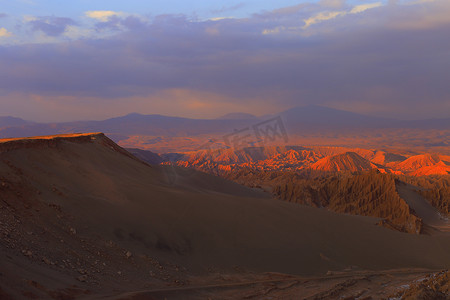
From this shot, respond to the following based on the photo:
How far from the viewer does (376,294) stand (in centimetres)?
803

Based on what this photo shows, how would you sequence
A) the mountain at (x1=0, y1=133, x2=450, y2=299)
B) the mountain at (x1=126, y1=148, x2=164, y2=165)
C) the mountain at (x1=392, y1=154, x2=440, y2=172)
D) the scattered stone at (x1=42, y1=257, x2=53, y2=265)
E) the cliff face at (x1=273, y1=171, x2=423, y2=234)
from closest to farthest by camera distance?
the scattered stone at (x1=42, y1=257, x2=53, y2=265) → the mountain at (x1=0, y1=133, x2=450, y2=299) → the cliff face at (x1=273, y1=171, x2=423, y2=234) → the mountain at (x1=126, y1=148, x2=164, y2=165) → the mountain at (x1=392, y1=154, x2=440, y2=172)

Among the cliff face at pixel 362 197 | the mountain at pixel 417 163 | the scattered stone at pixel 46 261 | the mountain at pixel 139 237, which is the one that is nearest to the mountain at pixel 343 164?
the mountain at pixel 417 163

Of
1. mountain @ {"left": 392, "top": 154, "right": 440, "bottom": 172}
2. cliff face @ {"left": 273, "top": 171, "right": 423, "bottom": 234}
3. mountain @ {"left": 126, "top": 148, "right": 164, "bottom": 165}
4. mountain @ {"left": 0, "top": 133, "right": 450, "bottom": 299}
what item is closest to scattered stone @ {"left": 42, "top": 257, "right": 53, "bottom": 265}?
mountain @ {"left": 0, "top": 133, "right": 450, "bottom": 299}

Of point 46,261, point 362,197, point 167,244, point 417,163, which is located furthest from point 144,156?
point 417,163

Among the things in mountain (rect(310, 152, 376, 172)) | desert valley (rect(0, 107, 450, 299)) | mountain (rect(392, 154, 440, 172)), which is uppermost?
desert valley (rect(0, 107, 450, 299))

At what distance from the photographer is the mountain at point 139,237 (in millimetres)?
6887

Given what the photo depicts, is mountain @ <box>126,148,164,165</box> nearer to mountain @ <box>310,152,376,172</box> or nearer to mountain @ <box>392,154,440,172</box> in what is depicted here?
mountain @ <box>310,152,376,172</box>

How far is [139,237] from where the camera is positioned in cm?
1005

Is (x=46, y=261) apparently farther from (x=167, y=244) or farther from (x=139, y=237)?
(x=167, y=244)

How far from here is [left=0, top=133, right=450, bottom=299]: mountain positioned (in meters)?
6.89

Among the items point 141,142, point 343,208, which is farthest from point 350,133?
point 343,208

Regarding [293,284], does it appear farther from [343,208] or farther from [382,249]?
[343,208]

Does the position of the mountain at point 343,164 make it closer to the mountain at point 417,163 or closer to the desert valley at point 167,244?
the mountain at point 417,163

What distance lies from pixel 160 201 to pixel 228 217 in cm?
252
